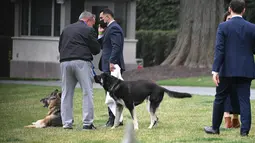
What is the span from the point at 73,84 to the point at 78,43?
71 cm

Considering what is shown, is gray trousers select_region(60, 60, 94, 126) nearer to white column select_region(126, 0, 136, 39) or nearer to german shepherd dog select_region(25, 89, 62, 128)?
german shepherd dog select_region(25, 89, 62, 128)

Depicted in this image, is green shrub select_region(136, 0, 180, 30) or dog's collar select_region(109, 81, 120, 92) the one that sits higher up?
green shrub select_region(136, 0, 180, 30)

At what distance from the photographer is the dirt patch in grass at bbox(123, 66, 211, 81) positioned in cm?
2488

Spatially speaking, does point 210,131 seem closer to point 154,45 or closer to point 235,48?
point 235,48

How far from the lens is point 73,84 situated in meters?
11.2

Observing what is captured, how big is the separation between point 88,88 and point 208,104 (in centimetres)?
511

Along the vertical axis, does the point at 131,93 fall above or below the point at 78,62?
below

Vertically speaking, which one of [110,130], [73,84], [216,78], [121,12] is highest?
[121,12]

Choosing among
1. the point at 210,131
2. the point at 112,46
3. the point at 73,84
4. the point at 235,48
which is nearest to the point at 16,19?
the point at 112,46

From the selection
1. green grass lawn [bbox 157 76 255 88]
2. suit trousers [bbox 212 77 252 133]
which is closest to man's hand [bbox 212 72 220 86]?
suit trousers [bbox 212 77 252 133]

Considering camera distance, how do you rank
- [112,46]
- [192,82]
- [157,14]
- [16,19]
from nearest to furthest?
[112,46] → [192,82] → [16,19] → [157,14]

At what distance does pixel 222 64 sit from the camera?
31.7ft

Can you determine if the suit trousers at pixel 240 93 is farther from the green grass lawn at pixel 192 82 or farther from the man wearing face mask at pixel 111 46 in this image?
the green grass lawn at pixel 192 82

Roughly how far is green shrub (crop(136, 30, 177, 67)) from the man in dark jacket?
22472 millimetres
